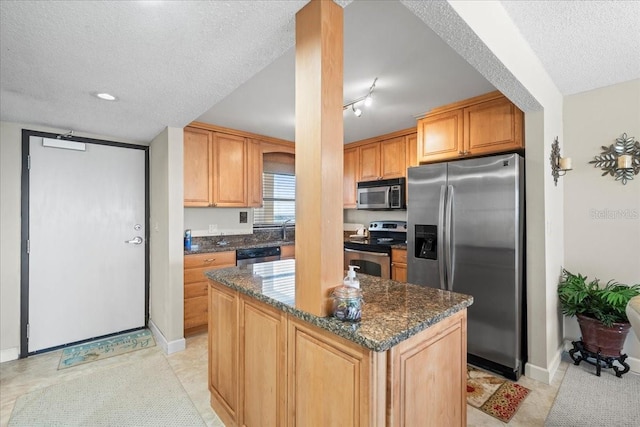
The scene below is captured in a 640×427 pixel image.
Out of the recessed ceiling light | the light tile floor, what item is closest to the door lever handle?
the light tile floor

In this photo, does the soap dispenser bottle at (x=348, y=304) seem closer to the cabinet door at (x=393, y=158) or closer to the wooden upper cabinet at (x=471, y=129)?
the wooden upper cabinet at (x=471, y=129)

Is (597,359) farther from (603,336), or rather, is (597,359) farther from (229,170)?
(229,170)

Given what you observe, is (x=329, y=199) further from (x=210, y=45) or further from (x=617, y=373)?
(x=617, y=373)

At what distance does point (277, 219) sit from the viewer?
4586 millimetres

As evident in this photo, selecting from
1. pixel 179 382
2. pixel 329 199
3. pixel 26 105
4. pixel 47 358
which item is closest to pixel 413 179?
pixel 329 199

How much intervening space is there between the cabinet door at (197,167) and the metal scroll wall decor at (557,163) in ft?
11.2

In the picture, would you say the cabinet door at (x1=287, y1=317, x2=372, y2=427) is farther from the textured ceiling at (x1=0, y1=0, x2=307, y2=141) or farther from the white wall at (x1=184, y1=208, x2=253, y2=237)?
the white wall at (x1=184, y1=208, x2=253, y2=237)

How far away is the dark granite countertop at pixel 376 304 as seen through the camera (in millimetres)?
969

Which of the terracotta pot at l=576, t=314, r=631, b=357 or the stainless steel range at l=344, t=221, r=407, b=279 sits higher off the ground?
the stainless steel range at l=344, t=221, r=407, b=279

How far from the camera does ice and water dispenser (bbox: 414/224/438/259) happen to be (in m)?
2.73

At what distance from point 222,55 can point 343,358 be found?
5.17ft

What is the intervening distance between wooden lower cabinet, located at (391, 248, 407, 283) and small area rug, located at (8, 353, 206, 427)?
2315 millimetres

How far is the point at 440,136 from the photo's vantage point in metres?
2.94

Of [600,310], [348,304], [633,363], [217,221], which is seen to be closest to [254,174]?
[217,221]
